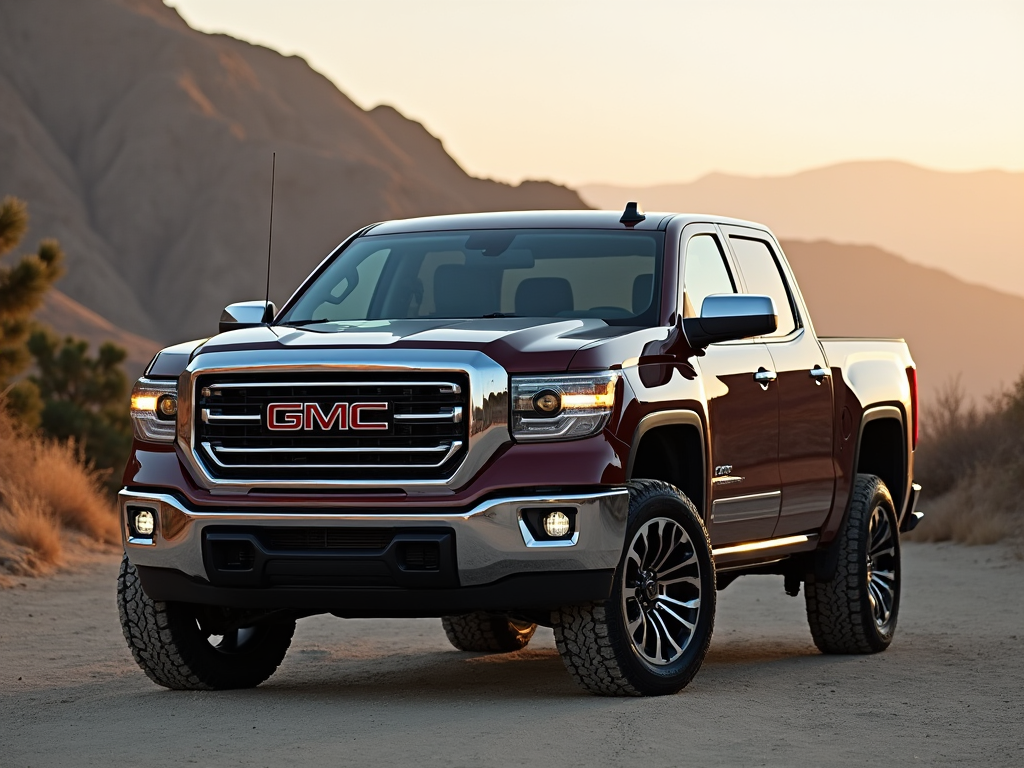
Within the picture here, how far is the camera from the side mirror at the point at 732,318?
25.0 ft

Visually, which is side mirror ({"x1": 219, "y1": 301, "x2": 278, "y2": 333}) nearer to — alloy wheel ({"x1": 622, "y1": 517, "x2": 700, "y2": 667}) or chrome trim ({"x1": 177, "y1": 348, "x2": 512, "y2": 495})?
chrome trim ({"x1": 177, "y1": 348, "x2": 512, "y2": 495})

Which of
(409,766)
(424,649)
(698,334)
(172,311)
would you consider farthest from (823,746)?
(172,311)

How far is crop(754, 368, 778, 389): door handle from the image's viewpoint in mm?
8386

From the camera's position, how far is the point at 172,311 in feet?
311

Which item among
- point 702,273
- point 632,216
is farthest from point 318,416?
point 702,273

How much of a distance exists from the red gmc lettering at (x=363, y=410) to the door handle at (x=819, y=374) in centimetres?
303

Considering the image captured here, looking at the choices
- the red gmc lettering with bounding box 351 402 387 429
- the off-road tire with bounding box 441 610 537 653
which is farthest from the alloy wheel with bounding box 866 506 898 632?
the red gmc lettering with bounding box 351 402 387 429

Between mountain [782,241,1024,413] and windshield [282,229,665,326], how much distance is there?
132 m

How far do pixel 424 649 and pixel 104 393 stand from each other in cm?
2537

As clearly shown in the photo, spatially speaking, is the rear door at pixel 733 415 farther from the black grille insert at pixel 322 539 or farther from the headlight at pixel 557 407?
the black grille insert at pixel 322 539

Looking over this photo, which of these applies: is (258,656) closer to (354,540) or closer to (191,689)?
(191,689)

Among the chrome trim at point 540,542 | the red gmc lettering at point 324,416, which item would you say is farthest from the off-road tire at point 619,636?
the red gmc lettering at point 324,416

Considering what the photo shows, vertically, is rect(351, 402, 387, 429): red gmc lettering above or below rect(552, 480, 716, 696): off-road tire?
above

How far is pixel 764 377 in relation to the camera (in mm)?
8438
